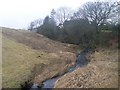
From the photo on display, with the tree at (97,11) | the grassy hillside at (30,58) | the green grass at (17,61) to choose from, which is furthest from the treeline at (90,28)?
the green grass at (17,61)

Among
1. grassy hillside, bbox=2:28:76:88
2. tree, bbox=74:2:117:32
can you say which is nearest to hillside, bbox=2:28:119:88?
grassy hillside, bbox=2:28:76:88

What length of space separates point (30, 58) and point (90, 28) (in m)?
13.7

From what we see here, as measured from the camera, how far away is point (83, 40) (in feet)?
120

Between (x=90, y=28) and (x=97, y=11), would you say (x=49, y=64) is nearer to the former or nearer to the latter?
(x=90, y=28)

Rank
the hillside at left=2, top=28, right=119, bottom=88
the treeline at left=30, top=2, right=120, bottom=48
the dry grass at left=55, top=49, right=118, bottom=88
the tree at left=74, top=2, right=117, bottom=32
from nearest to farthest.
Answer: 1. the dry grass at left=55, top=49, right=118, bottom=88
2. the hillside at left=2, top=28, right=119, bottom=88
3. the treeline at left=30, top=2, right=120, bottom=48
4. the tree at left=74, top=2, right=117, bottom=32

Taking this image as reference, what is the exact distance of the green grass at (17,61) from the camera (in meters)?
19.4

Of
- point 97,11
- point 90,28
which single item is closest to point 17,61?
point 90,28

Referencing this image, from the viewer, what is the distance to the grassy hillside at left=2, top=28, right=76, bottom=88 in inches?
803

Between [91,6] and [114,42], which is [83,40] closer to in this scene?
[114,42]

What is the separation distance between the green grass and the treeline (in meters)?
7.82

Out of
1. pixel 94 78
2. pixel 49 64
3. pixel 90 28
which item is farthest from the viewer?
pixel 90 28

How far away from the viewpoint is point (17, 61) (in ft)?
83.5

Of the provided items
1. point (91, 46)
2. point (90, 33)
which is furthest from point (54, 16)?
point (91, 46)

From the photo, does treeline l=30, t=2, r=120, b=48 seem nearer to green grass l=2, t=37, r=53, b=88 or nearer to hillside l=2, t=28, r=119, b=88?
hillside l=2, t=28, r=119, b=88
